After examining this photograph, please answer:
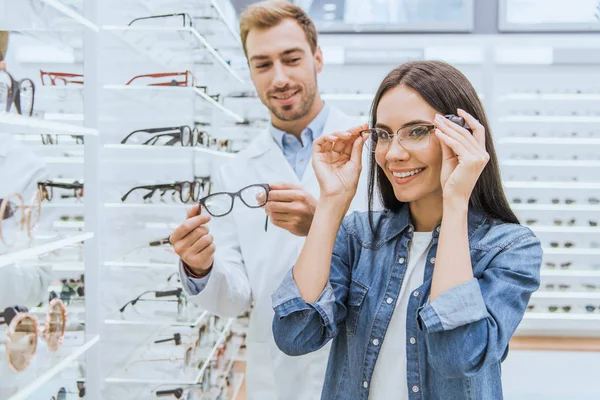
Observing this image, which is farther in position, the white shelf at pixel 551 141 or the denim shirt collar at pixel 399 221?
the white shelf at pixel 551 141

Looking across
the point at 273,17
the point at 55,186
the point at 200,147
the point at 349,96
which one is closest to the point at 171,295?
the point at 200,147

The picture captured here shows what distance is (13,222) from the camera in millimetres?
1630

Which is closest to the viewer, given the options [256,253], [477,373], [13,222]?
[477,373]

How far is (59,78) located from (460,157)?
1589 mm

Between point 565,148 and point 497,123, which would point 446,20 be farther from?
point 565,148

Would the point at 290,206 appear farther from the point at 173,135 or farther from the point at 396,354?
the point at 173,135

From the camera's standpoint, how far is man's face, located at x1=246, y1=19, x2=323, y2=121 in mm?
2160

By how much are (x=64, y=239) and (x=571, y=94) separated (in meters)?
5.80

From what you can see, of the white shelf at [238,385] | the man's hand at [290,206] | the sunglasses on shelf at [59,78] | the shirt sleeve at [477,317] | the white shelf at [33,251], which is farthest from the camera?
the white shelf at [238,385]

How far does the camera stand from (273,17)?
2.17 m

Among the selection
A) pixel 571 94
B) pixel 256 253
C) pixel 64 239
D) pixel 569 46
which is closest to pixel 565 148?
pixel 571 94

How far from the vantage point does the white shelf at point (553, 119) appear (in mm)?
6270

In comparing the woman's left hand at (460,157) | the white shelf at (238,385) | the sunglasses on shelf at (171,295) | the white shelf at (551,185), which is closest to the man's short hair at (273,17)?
the woman's left hand at (460,157)

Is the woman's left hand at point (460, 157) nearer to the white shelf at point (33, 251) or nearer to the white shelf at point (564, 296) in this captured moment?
the white shelf at point (33, 251)
